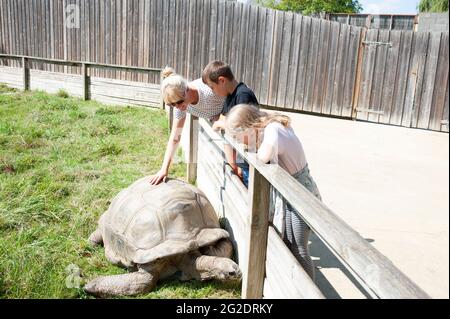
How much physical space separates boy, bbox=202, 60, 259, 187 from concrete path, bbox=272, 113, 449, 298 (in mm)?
1053

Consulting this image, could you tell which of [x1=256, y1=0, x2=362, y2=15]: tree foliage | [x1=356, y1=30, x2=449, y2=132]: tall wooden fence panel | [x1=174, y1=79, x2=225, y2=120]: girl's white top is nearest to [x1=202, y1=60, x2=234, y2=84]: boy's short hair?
[x1=174, y1=79, x2=225, y2=120]: girl's white top

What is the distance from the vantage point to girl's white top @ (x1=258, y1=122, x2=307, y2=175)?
2.86m

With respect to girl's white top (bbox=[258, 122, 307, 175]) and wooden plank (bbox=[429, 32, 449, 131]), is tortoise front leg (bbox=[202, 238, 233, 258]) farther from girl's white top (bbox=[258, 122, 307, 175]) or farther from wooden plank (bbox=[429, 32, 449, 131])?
wooden plank (bbox=[429, 32, 449, 131])

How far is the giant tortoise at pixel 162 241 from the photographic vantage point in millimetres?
3486

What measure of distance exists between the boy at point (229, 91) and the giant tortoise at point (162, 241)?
0.49 meters

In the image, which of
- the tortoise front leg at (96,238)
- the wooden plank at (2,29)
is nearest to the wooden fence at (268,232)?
the tortoise front leg at (96,238)

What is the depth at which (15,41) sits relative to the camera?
15484 mm

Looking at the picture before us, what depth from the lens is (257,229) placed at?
296 cm

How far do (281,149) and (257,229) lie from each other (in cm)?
56

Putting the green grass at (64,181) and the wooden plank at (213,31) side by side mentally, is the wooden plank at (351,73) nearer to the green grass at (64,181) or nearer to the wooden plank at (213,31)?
the wooden plank at (213,31)
